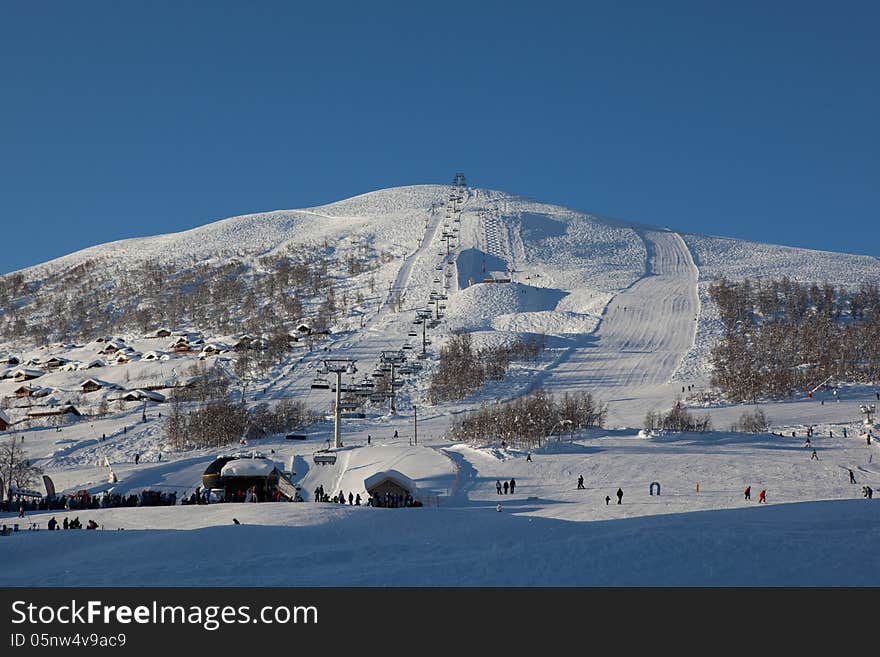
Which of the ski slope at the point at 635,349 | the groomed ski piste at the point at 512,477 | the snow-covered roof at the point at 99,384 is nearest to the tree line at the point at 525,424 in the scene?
the groomed ski piste at the point at 512,477

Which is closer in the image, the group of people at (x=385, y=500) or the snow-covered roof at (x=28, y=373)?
the group of people at (x=385, y=500)

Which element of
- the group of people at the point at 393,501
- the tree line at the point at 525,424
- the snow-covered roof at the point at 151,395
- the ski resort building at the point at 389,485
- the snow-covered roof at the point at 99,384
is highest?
the snow-covered roof at the point at 99,384

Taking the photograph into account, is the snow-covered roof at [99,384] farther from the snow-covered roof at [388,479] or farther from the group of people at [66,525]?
the group of people at [66,525]

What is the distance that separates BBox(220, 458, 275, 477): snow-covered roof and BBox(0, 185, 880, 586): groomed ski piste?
1.84 metres

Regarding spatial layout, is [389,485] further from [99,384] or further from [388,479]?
[99,384]

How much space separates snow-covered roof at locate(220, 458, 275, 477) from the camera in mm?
30781

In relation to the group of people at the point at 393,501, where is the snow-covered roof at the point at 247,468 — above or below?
above

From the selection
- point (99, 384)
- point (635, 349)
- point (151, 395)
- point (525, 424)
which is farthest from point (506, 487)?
point (99, 384)

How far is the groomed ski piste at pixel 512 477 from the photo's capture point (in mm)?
13523

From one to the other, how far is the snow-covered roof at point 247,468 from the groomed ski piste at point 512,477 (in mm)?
1844

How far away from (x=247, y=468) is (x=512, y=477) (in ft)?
30.4

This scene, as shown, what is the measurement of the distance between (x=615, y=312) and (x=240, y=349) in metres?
35.9

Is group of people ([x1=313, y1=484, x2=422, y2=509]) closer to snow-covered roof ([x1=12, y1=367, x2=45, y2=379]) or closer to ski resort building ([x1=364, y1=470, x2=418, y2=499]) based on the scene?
ski resort building ([x1=364, y1=470, x2=418, y2=499])

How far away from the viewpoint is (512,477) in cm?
3228
